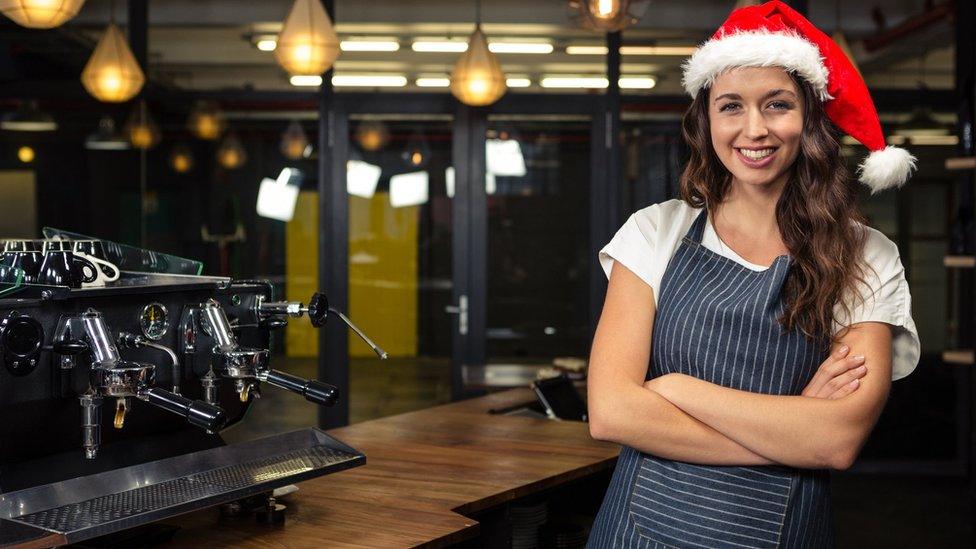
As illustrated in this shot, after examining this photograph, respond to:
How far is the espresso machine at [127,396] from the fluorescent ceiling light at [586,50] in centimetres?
418

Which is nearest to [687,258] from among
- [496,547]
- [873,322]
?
[873,322]

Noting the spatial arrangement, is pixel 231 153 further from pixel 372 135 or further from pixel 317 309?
pixel 317 309

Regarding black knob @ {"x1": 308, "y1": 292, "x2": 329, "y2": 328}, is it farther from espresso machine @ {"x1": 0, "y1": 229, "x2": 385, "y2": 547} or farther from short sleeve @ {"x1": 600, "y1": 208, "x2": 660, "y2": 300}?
short sleeve @ {"x1": 600, "y1": 208, "x2": 660, "y2": 300}

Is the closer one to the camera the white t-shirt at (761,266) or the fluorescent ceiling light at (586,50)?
the white t-shirt at (761,266)

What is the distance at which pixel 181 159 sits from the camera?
19.4 ft

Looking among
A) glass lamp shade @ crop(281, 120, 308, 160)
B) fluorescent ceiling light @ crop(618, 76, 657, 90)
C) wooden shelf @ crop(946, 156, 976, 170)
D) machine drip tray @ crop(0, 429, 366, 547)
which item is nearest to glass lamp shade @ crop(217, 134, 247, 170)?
glass lamp shade @ crop(281, 120, 308, 160)

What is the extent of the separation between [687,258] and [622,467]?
378mm

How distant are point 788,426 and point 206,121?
195 inches

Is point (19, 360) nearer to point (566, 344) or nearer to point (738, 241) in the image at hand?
point (738, 241)

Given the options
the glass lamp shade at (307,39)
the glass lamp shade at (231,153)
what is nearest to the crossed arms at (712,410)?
the glass lamp shade at (307,39)

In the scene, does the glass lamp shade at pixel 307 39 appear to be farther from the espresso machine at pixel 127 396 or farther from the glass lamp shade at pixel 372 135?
the espresso machine at pixel 127 396

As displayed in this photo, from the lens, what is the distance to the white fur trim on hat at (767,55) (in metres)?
1.66

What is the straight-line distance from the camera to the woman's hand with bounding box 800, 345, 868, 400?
1.62 metres

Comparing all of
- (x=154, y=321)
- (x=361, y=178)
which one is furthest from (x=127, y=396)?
(x=361, y=178)
